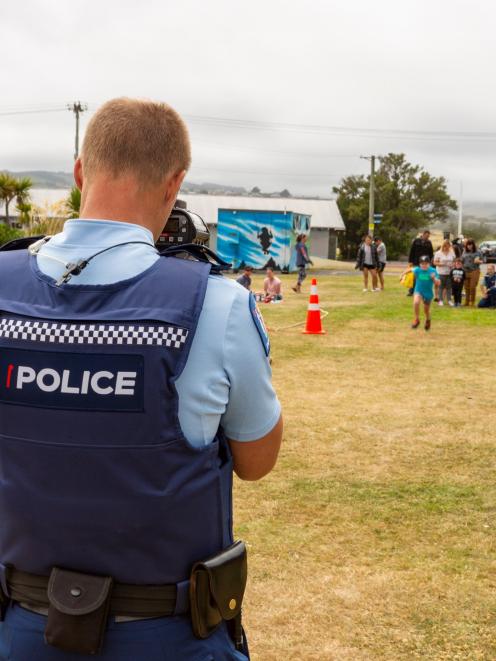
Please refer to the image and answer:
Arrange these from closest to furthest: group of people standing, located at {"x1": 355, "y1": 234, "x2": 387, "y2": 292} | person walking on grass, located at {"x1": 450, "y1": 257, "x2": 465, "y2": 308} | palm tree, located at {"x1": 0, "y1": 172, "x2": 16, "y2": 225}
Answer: person walking on grass, located at {"x1": 450, "y1": 257, "x2": 465, "y2": 308} < group of people standing, located at {"x1": 355, "y1": 234, "x2": 387, "y2": 292} < palm tree, located at {"x1": 0, "y1": 172, "x2": 16, "y2": 225}

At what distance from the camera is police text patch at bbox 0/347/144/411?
1548 millimetres

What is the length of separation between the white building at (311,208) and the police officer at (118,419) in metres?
51.0

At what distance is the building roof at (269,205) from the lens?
53062 mm

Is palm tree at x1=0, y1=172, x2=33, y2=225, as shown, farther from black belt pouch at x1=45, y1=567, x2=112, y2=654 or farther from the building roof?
black belt pouch at x1=45, y1=567, x2=112, y2=654

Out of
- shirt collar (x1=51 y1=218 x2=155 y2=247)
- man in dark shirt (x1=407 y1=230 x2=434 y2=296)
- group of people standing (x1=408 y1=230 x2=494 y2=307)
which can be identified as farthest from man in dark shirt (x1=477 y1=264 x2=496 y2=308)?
shirt collar (x1=51 y1=218 x2=155 y2=247)

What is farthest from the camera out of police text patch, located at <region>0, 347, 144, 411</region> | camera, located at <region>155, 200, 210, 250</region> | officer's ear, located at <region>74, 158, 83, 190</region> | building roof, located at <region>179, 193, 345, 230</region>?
building roof, located at <region>179, 193, 345, 230</region>

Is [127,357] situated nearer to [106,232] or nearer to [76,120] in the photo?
[106,232]

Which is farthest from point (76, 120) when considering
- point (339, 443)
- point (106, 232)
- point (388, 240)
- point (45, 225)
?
point (106, 232)

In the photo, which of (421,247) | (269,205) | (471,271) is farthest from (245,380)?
(269,205)

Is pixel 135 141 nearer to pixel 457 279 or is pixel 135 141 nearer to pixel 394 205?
pixel 457 279

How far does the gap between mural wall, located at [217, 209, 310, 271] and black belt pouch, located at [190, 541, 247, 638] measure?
2871 centimetres

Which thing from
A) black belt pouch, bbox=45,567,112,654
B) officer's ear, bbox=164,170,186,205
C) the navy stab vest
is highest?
officer's ear, bbox=164,170,186,205

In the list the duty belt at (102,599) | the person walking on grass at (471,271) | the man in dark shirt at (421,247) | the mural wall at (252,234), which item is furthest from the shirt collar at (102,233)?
the mural wall at (252,234)

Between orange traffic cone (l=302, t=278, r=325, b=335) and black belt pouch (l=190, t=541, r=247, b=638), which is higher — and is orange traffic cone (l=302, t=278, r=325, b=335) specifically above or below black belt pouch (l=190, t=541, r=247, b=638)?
below
